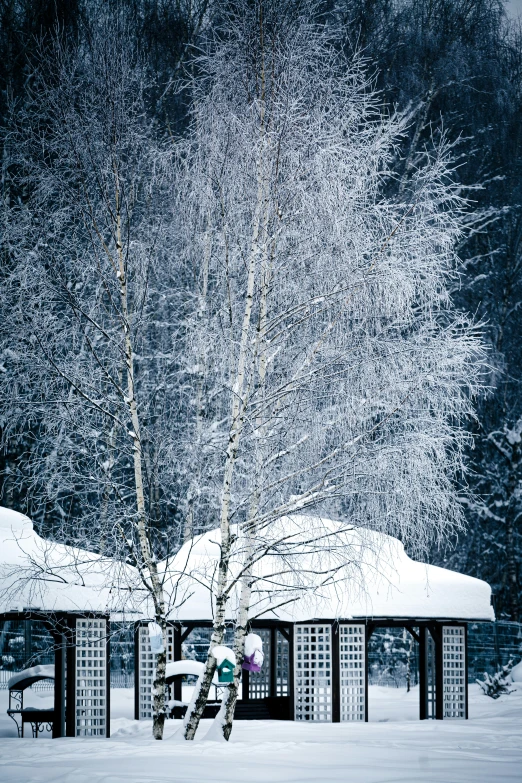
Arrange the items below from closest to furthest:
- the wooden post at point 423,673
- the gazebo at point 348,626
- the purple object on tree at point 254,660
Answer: the purple object on tree at point 254,660 < the gazebo at point 348,626 < the wooden post at point 423,673

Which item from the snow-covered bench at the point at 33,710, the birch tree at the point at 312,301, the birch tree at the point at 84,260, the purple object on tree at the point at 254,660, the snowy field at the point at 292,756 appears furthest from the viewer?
the snow-covered bench at the point at 33,710

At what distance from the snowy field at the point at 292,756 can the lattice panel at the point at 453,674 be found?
1.69 metres

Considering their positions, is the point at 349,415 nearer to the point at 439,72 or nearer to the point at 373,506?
the point at 373,506

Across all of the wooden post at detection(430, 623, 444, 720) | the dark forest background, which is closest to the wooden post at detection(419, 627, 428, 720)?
the wooden post at detection(430, 623, 444, 720)

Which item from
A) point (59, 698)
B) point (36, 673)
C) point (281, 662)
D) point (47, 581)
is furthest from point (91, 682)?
point (281, 662)

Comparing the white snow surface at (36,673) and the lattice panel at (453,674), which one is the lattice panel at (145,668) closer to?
the white snow surface at (36,673)

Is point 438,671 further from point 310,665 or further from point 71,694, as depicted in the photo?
point 71,694

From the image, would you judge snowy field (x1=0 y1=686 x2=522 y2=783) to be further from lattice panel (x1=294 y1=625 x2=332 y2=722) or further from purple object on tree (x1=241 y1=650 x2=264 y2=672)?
lattice panel (x1=294 y1=625 x2=332 y2=722)

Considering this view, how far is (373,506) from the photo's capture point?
8.84 m

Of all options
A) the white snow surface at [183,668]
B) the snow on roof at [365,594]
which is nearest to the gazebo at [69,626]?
the white snow surface at [183,668]

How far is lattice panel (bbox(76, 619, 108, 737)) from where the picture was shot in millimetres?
12102

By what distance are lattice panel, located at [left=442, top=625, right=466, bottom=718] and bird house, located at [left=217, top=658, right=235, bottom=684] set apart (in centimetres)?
613

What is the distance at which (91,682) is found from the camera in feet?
40.4

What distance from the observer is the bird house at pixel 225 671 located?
9.29 metres
